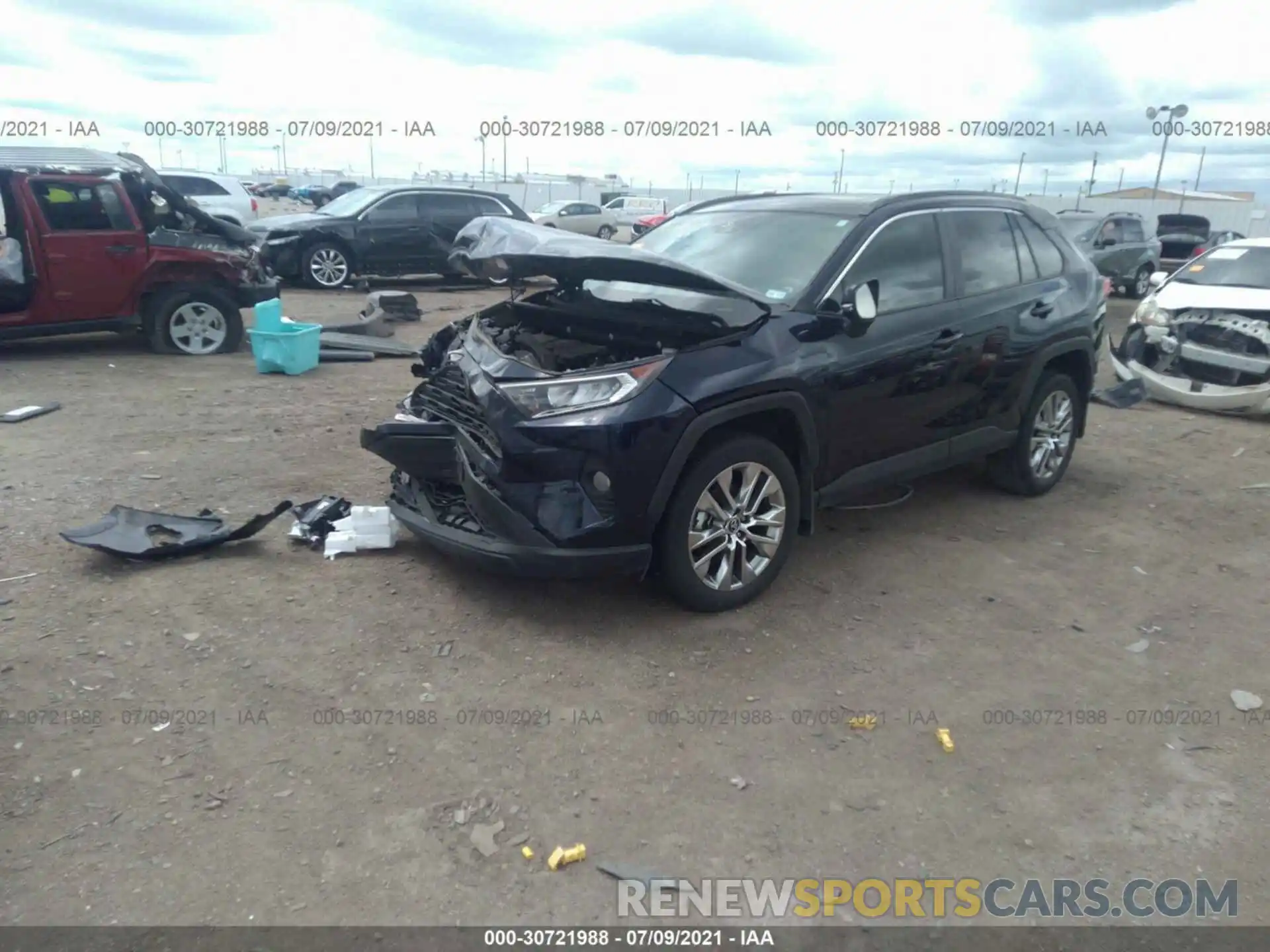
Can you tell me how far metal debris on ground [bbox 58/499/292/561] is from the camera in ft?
14.5

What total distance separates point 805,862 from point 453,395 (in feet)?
8.72

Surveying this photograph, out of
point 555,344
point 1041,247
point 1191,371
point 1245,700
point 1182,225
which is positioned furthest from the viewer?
point 1182,225

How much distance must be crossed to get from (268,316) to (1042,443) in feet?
22.4

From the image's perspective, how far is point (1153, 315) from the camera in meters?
8.94

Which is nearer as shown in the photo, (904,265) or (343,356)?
(904,265)

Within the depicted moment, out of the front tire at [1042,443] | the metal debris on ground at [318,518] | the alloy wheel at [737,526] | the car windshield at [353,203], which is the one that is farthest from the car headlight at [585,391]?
the car windshield at [353,203]

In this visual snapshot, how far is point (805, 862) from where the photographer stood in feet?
9.03

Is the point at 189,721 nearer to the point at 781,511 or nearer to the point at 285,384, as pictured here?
the point at 781,511

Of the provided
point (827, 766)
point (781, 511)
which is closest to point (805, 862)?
point (827, 766)

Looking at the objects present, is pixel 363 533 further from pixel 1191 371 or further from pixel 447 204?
pixel 447 204

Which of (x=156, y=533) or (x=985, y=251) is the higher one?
(x=985, y=251)

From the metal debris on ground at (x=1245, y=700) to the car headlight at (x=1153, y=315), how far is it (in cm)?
617

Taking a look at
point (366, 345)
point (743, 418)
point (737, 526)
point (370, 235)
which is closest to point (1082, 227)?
point (370, 235)

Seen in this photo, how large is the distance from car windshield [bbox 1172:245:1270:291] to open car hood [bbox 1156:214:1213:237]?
16321 mm
